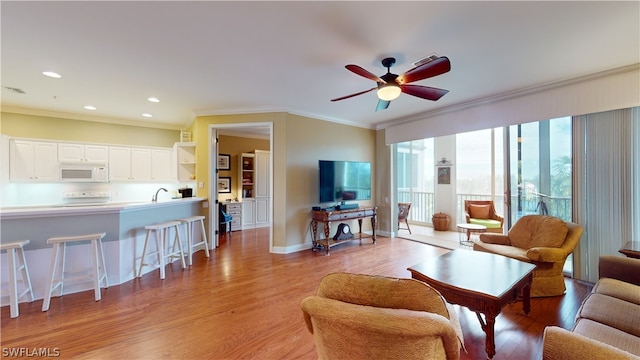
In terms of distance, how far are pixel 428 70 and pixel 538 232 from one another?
2.53 metres

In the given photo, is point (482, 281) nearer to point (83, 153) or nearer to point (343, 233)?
point (343, 233)

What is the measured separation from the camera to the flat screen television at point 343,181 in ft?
15.3

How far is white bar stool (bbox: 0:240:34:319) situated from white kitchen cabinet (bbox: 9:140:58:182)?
111 inches

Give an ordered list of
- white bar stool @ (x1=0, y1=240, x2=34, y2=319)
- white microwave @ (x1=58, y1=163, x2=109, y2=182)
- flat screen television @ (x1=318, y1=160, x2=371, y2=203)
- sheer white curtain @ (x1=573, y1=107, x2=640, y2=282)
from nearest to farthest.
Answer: white bar stool @ (x1=0, y1=240, x2=34, y2=319) < sheer white curtain @ (x1=573, y1=107, x2=640, y2=282) < white microwave @ (x1=58, y1=163, x2=109, y2=182) < flat screen television @ (x1=318, y1=160, x2=371, y2=203)

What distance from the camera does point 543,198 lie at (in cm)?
352

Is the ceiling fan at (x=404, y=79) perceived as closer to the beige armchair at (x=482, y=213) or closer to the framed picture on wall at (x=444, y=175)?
the beige armchair at (x=482, y=213)

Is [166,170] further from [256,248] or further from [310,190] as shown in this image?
[310,190]

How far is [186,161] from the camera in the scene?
4.89 meters

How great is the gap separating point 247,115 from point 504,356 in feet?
14.9

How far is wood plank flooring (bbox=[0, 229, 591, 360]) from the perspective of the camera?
74.3 inches

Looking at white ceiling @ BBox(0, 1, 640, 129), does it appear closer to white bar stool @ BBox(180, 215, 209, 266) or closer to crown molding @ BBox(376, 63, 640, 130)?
crown molding @ BBox(376, 63, 640, 130)

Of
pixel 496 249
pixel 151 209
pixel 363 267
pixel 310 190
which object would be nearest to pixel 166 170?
pixel 151 209

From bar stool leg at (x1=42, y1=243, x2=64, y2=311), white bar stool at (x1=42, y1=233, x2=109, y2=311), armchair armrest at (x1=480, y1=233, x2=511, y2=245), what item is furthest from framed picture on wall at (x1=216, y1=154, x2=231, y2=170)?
armchair armrest at (x1=480, y1=233, x2=511, y2=245)

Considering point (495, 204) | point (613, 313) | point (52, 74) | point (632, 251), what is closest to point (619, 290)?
point (613, 313)
